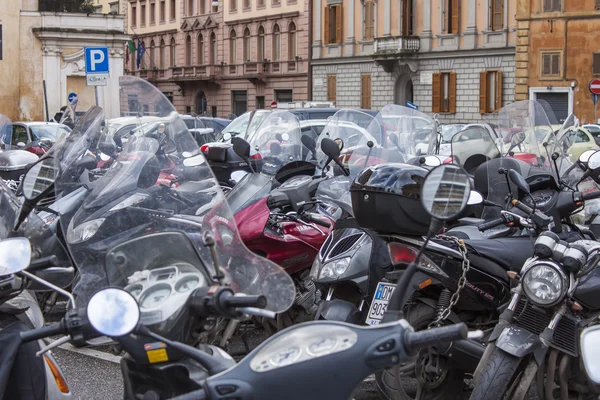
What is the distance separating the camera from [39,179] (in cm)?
435

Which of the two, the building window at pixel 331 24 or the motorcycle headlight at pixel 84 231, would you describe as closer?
the motorcycle headlight at pixel 84 231

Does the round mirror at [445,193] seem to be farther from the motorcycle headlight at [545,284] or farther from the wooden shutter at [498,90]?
the wooden shutter at [498,90]

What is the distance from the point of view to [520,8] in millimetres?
40406

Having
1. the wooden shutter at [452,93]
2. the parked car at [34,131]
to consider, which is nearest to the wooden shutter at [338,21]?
the wooden shutter at [452,93]

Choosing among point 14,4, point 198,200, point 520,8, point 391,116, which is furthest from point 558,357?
point 14,4

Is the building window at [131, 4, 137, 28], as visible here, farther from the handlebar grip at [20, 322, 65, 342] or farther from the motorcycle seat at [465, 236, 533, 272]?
the handlebar grip at [20, 322, 65, 342]

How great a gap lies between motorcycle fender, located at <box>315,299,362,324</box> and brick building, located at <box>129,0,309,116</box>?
47945 mm

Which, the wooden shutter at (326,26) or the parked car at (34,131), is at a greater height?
the wooden shutter at (326,26)

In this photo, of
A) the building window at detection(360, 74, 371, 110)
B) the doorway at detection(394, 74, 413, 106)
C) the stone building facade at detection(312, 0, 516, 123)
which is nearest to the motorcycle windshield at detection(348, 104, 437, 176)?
the stone building facade at detection(312, 0, 516, 123)

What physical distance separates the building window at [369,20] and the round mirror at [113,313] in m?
46.7

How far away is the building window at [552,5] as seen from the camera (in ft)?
129

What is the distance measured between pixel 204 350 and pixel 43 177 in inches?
60.3

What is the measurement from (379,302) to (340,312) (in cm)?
27

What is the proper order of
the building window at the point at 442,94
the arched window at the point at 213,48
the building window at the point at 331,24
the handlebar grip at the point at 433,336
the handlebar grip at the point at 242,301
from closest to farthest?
the handlebar grip at the point at 433,336 → the handlebar grip at the point at 242,301 → the building window at the point at 442,94 → the building window at the point at 331,24 → the arched window at the point at 213,48
